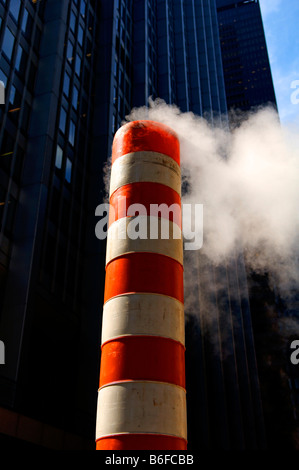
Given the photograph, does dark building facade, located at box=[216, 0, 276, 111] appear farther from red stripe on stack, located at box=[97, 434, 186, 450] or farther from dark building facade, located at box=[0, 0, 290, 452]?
red stripe on stack, located at box=[97, 434, 186, 450]

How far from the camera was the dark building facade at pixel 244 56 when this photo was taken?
135 m

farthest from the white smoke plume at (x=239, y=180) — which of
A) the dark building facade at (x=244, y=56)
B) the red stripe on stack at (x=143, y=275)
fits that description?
the dark building facade at (x=244, y=56)

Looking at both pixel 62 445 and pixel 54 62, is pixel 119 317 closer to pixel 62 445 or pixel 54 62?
pixel 62 445

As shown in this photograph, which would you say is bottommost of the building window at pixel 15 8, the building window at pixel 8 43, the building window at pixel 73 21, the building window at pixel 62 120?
the building window at pixel 62 120

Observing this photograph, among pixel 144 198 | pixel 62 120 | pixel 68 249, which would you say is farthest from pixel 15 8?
pixel 144 198

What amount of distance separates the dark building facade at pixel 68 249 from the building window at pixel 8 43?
0.14 metres

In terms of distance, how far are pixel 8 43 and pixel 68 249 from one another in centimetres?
1245

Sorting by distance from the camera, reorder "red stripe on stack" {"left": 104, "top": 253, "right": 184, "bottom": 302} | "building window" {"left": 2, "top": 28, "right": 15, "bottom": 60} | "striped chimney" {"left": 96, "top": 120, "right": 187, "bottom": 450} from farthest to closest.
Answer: "building window" {"left": 2, "top": 28, "right": 15, "bottom": 60} → "red stripe on stack" {"left": 104, "top": 253, "right": 184, "bottom": 302} → "striped chimney" {"left": 96, "top": 120, "right": 187, "bottom": 450}

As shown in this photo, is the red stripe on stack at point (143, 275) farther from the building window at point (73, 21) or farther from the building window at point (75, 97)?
the building window at point (73, 21)

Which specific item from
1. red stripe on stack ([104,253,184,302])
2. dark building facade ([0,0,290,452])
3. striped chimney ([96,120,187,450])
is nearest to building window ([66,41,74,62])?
dark building facade ([0,0,290,452])

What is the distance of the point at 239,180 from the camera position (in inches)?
1340

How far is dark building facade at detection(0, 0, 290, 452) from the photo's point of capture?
2223cm

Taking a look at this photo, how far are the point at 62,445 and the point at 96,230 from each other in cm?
1316

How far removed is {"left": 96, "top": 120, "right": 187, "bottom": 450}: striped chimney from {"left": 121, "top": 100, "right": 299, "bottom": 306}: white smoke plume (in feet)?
38.1
